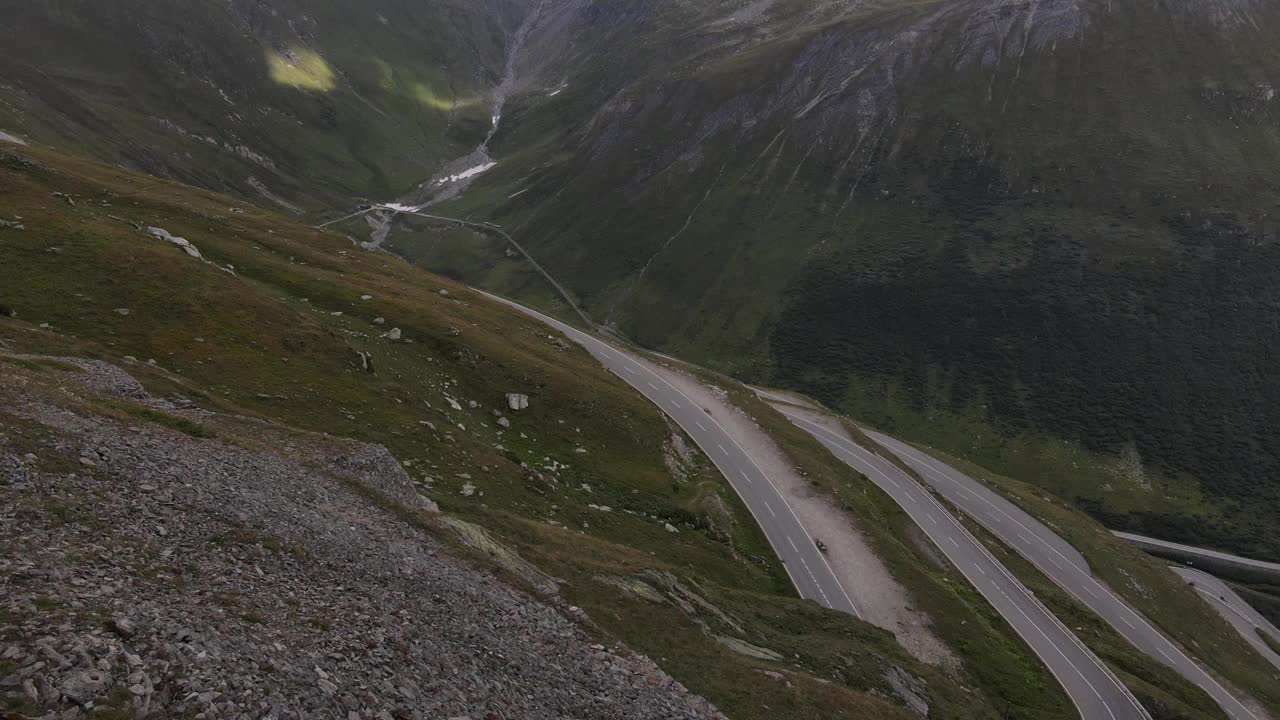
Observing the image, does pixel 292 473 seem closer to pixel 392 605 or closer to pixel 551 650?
pixel 392 605

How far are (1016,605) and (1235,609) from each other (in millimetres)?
87579

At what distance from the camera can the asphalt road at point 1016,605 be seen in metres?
54.7

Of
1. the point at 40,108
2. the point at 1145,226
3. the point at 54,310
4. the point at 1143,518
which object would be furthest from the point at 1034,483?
the point at 40,108

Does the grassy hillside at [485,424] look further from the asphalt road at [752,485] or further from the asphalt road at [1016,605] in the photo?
the asphalt road at [1016,605]

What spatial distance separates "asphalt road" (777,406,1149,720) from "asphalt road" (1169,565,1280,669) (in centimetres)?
6784

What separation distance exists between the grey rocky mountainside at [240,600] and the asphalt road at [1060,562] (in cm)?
7822

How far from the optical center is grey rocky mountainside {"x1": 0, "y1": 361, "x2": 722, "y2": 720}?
43.1 ft

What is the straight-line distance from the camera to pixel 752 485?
67.9m

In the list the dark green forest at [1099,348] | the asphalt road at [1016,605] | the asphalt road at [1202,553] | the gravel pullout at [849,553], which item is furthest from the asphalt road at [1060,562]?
the dark green forest at [1099,348]

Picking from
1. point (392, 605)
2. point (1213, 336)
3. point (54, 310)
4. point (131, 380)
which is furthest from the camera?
point (1213, 336)

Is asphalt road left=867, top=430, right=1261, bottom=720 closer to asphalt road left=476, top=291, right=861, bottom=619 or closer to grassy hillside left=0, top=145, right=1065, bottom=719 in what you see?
grassy hillside left=0, top=145, right=1065, bottom=719

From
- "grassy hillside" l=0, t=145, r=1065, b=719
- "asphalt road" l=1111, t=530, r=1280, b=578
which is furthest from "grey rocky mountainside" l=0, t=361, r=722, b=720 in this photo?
"asphalt road" l=1111, t=530, r=1280, b=578

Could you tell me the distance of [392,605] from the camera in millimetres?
21203

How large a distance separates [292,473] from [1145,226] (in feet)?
726
